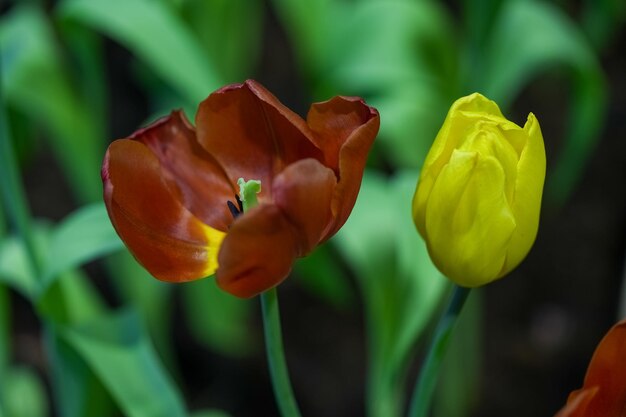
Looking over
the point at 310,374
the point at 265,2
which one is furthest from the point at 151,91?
the point at 265,2

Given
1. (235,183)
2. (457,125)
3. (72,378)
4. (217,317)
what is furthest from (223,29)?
(457,125)

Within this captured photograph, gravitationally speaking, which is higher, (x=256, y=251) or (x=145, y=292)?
(x=256, y=251)

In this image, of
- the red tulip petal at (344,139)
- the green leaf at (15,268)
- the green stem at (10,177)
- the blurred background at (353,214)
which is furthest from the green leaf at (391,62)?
the red tulip petal at (344,139)

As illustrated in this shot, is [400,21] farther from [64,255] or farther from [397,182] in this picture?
[64,255]

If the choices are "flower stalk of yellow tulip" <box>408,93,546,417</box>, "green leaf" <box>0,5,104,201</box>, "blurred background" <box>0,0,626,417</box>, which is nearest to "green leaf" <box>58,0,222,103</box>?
"blurred background" <box>0,0,626,417</box>

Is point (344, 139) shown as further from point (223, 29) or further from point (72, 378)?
point (223, 29)
